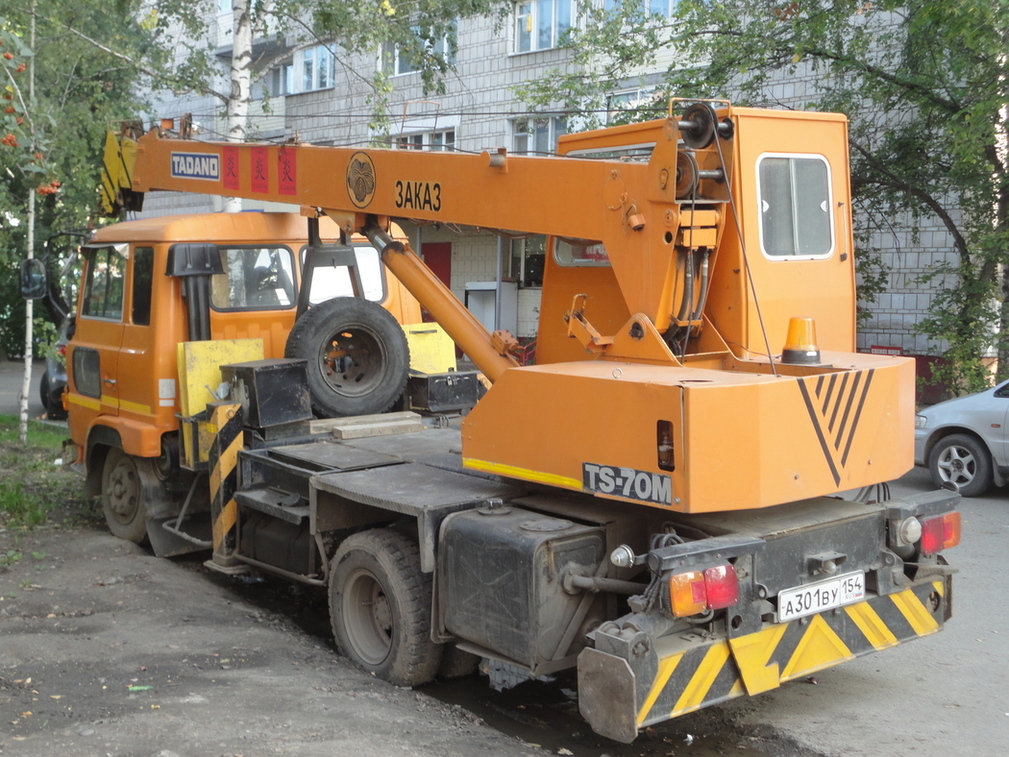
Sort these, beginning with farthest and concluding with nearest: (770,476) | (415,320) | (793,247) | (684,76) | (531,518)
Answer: (684,76) < (415,320) < (793,247) < (531,518) < (770,476)

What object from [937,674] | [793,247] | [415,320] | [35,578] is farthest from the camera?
[415,320]

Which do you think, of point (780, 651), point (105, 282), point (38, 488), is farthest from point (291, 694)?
point (38, 488)

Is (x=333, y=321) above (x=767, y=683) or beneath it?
above

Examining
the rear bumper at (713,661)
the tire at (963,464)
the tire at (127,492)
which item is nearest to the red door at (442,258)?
the tire at (963,464)

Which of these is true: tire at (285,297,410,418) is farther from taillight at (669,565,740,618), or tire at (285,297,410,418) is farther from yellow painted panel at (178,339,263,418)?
taillight at (669,565,740,618)

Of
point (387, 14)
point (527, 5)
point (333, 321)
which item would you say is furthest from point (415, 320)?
point (527, 5)

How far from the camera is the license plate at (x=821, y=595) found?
4.76m

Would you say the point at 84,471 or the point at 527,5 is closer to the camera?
the point at 84,471

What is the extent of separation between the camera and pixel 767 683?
4.74m

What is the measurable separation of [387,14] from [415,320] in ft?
30.1

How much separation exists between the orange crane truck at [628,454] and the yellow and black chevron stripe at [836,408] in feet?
0.05

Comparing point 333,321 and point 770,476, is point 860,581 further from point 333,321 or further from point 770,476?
point 333,321

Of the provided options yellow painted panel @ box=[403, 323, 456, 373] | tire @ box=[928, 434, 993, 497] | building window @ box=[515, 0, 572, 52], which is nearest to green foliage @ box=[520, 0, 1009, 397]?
tire @ box=[928, 434, 993, 497]

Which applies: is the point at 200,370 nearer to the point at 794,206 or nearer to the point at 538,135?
the point at 794,206
